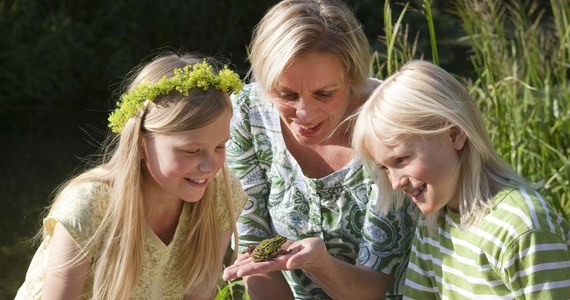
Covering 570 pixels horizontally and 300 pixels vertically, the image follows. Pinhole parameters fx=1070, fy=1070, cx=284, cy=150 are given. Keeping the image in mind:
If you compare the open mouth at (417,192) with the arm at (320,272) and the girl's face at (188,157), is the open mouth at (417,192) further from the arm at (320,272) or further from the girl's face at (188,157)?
the girl's face at (188,157)

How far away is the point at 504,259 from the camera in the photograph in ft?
8.54

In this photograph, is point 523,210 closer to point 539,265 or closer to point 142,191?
point 539,265

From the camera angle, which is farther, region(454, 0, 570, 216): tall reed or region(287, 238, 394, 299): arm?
region(454, 0, 570, 216): tall reed

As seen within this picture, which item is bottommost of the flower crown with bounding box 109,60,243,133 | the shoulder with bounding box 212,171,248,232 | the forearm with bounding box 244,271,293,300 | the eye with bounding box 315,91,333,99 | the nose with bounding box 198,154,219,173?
the forearm with bounding box 244,271,293,300

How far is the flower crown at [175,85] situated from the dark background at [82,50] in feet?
12.3

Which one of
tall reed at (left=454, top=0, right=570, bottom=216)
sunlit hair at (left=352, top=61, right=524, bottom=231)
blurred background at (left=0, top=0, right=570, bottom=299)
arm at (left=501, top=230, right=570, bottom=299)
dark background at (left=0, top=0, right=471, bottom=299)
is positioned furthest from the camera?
dark background at (left=0, top=0, right=471, bottom=299)

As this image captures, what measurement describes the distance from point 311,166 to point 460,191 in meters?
0.59

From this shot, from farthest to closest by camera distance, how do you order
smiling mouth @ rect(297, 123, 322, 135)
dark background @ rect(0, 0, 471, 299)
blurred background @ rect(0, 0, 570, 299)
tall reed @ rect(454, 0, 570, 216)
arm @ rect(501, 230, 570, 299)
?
dark background @ rect(0, 0, 471, 299) < blurred background @ rect(0, 0, 570, 299) < tall reed @ rect(454, 0, 570, 216) < smiling mouth @ rect(297, 123, 322, 135) < arm @ rect(501, 230, 570, 299)

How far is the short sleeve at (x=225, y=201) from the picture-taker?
10.5ft

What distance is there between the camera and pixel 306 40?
117 inches

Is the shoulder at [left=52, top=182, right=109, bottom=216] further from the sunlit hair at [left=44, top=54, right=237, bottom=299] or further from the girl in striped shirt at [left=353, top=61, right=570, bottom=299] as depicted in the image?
the girl in striped shirt at [left=353, top=61, right=570, bottom=299]

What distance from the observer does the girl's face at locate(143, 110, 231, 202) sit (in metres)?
2.87

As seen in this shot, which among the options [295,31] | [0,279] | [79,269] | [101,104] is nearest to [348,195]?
[295,31]

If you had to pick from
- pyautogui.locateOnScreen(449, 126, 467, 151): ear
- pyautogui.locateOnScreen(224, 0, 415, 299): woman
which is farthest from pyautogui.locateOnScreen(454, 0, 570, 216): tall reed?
pyautogui.locateOnScreen(449, 126, 467, 151): ear
